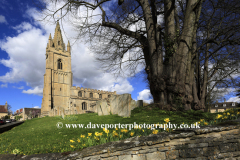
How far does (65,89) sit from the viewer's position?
165 feet

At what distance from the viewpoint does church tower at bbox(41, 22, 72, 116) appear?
45.8 meters

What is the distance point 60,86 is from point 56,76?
11.6 feet

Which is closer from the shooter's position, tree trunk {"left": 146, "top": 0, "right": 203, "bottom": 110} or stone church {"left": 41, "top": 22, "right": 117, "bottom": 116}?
tree trunk {"left": 146, "top": 0, "right": 203, "bottom": 110}

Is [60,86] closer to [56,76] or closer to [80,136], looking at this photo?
[56,76]

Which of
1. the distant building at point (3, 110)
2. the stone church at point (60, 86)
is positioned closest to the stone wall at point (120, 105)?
the stone church at point (60, 86)

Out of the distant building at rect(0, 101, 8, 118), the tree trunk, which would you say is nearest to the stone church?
the distant building at rect(0, 101, 8, 118)

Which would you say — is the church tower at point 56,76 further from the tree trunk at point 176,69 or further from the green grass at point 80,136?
the tree trunk at point 176,69

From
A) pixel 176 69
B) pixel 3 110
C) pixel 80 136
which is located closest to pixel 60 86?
pixel 3 110

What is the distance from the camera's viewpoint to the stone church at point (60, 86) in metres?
46.2

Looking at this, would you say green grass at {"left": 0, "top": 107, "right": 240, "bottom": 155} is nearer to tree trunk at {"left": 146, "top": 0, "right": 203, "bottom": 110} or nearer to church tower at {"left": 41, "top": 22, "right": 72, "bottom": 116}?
tree trunk at {"left": 146, "top": 0, "right": 203, "bottom": 110}

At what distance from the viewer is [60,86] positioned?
49531mm

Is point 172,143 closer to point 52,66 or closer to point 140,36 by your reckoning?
point 140,36

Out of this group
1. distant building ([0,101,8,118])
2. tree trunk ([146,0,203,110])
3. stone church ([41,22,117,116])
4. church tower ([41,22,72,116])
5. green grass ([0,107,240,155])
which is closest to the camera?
green grass ([0,107,240,155])

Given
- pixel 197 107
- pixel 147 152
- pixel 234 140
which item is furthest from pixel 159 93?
pixel 147 152
